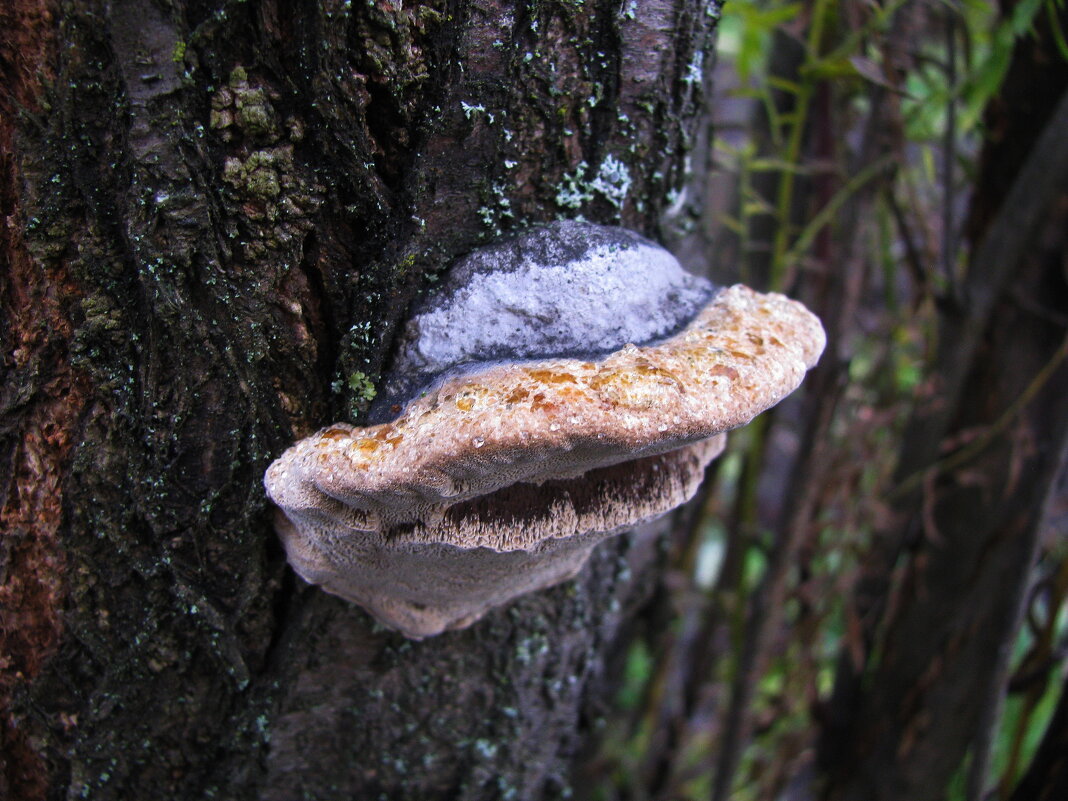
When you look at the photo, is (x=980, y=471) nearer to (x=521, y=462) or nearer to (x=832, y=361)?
(x=832, y=361)

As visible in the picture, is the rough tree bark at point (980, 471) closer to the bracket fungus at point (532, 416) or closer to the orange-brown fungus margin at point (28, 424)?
the bracket fungus at point (532, 416)

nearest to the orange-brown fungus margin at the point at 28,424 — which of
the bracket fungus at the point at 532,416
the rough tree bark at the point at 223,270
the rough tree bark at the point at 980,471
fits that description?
the rough tree bark at the point at 223,270

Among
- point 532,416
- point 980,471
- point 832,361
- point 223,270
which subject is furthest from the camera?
point 832,361

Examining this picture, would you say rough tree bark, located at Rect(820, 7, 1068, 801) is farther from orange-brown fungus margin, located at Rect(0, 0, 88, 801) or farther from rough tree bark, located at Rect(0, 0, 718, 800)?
orange-brown fungus margin, located at Rect(0, 0, 88, 801)

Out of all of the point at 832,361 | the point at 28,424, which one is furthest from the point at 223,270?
the point at 832,361

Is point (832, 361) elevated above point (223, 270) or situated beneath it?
situated beneath

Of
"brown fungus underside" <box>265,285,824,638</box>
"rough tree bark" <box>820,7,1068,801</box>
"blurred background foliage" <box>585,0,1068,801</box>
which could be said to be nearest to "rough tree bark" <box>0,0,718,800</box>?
"brown fungus underside" <box>265,285,824,638</box>

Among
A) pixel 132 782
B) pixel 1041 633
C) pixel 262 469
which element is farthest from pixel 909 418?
pixel 132 782

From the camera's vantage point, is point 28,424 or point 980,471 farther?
point 980,471
